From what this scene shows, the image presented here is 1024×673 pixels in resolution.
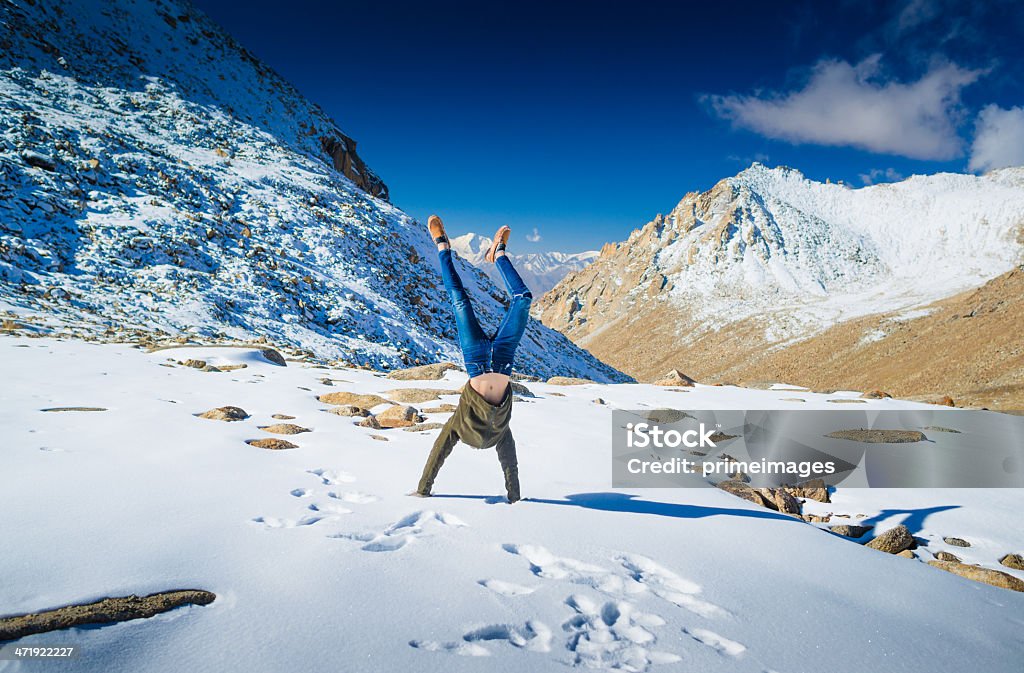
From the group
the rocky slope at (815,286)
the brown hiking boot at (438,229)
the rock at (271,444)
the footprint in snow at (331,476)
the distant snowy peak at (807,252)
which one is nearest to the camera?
the footprint in snow at (331,476)

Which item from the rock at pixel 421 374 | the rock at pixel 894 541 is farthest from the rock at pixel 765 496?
the rock at pixel 421 374

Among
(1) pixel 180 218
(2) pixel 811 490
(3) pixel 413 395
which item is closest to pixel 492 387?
(2) pixel 811 490

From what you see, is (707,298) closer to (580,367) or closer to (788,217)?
(788,217)

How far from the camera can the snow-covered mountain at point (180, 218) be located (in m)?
16.1

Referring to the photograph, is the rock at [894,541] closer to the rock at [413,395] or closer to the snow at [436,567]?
the snow at [436,567]

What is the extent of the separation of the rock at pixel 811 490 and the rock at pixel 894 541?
4.67 feet

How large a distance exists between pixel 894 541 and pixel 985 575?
583mm

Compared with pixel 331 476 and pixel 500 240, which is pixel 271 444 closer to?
pixel 331 476

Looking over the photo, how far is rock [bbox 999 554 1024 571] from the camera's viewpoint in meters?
3.97

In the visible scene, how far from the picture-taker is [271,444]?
4.73m

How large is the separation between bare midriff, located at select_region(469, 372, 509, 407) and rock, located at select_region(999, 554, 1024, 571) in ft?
15.4

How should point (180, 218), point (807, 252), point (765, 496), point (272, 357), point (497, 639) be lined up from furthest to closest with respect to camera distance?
point (807, 252), point (180, 218), point (272, 357), point (765, 496), point (497, 639)

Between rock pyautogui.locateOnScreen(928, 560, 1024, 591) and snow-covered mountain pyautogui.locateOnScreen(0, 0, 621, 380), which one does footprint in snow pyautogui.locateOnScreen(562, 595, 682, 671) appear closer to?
rock pyautogui.locateOnScreen(928, 560, 1024, 591)

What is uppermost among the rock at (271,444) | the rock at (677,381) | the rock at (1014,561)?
the rock at (677,381)
